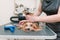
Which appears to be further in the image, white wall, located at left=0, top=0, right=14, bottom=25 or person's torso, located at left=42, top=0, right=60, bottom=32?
white wall, located at left=0, top=0, right=14, bottom=25

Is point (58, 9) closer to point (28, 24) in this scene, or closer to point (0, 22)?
point (28, 24)

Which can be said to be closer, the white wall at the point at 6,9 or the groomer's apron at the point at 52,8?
the groomer's apron at the point at 52,8

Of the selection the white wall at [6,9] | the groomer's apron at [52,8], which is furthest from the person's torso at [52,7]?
→ the white wall at [6,9]

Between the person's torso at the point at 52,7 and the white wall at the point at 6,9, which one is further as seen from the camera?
the white wall at the point at 6,9

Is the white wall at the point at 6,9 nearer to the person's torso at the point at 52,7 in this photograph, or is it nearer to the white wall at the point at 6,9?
the white wall at the point at 6,9

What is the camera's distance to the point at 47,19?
3.22 feet

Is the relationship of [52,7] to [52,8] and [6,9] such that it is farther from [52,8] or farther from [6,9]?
[6,9]

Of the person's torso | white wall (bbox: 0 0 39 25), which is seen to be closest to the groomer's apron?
the person's torso

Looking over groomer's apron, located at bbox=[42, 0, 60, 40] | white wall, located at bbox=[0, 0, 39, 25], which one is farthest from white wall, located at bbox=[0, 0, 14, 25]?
groomer's apron, located at bbox=[42, 0, 60, 40]

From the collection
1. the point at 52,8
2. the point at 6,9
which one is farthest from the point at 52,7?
the point at 6,9

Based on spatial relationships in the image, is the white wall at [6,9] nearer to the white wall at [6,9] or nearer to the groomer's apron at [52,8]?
the white wall at [6,9]

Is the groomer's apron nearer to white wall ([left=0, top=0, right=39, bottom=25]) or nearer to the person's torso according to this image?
the person's torso

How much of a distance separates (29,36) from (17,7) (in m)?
1.33

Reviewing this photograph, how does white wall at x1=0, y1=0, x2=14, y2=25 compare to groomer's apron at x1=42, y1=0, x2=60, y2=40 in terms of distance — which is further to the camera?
white wall at x1=0, y1=0, x2=14, y2=25
